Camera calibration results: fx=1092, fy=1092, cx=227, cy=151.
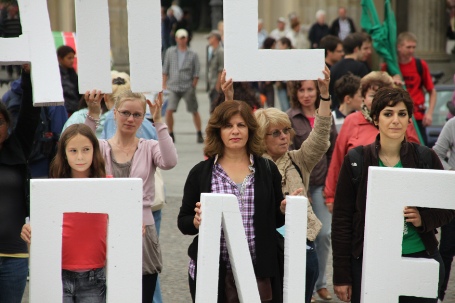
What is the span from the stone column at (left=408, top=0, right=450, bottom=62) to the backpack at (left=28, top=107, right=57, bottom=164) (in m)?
15.3

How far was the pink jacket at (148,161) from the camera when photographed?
617 centimetres

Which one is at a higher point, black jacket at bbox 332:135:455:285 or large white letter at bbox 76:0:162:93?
large white letter at bbox 76:0:162:93

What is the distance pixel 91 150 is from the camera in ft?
18.7

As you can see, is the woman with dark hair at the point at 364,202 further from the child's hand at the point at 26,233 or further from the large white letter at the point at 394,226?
the child's hand at the point at 26,233

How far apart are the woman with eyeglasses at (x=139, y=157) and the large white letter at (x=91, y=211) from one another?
69cm

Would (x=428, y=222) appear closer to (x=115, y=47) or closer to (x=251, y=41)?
(x=251, y=41)

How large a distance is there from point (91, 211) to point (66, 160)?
40 centimetres

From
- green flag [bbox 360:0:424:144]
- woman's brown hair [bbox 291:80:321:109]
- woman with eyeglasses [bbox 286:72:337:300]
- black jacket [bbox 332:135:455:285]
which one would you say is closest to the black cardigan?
black jacket [bbox 332:135:455:285]

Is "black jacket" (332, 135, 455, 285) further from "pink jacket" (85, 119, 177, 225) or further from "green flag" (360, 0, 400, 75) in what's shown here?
"green flag" (360, 0, 400, 75)

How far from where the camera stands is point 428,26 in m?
22.5

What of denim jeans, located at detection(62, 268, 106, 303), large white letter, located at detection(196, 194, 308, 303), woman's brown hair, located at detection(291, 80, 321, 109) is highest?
woman's brown hair, located at detection(291, 80, 321, 109)

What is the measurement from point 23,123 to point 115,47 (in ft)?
62.3

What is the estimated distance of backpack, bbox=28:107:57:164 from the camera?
803 centimetres

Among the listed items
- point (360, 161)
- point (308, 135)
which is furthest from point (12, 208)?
point (308, 135)
